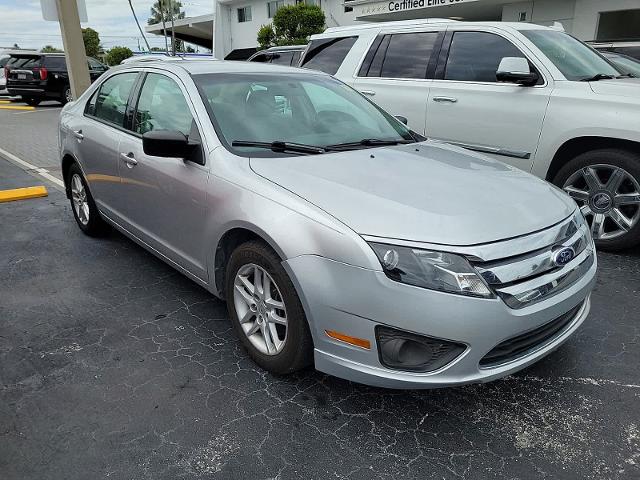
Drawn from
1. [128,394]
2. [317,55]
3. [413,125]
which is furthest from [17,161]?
[128,394]

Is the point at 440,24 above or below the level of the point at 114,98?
above

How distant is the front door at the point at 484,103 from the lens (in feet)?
15.8

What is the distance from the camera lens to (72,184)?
509 cm

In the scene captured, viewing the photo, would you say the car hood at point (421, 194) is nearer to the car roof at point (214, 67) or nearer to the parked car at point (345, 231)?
the parked car at point (345, 231)

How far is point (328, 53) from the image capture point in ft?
22.1

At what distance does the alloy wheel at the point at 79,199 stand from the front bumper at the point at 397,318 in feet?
10.4

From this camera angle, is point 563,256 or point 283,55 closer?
point 563,256

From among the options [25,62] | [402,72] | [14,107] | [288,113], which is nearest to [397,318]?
[288,113]

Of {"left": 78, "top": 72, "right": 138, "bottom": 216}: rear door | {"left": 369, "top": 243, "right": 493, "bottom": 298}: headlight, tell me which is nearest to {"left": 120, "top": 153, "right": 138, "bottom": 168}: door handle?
{"left": 78, "top": 72, "right": 138, "bottom": 216}: rear door

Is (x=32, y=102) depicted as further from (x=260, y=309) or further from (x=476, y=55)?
(x=260, y=309)

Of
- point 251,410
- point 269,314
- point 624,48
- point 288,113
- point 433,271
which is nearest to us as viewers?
point 433,271

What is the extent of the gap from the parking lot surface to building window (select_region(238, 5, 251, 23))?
131 ft

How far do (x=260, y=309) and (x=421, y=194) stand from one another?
1025mm

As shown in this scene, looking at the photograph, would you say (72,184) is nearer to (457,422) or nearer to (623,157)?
(457,422)
